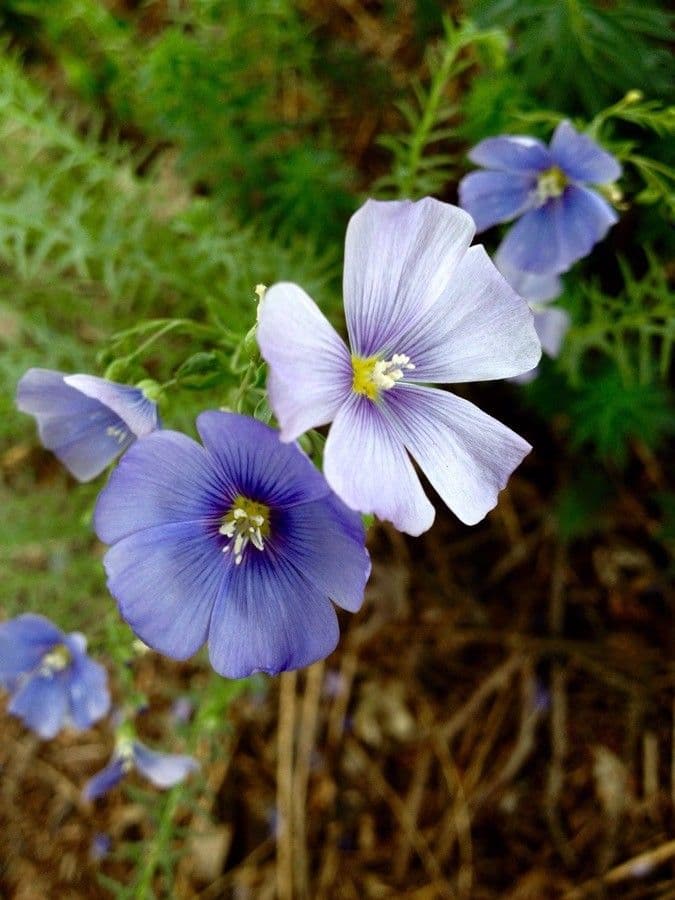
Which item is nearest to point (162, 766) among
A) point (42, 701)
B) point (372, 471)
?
point (42, 701)

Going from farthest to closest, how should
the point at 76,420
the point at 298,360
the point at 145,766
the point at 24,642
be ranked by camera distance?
the point at 24,642 → the point at 145,766 → the point at 76,420 → the point at 298,360

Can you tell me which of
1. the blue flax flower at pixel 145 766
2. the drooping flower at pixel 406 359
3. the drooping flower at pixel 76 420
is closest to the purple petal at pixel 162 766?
the blue flax flower at pixel 145 766

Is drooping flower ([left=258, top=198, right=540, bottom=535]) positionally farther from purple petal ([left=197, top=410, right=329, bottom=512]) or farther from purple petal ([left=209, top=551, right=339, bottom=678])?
purple petal ([left=209, top=551, right=339, bottom=678])

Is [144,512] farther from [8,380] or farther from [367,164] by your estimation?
[367,164]

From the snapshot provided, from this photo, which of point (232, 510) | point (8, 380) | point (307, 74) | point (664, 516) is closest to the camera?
point (232, 510)

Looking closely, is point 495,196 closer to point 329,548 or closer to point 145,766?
point 329,548

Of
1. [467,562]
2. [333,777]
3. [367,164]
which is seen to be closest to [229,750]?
[333,777]

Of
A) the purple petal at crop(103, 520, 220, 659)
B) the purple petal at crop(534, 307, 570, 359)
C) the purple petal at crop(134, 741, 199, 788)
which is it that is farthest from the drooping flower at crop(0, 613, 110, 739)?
the purple petal at crop(534, 307, 570, 359)
